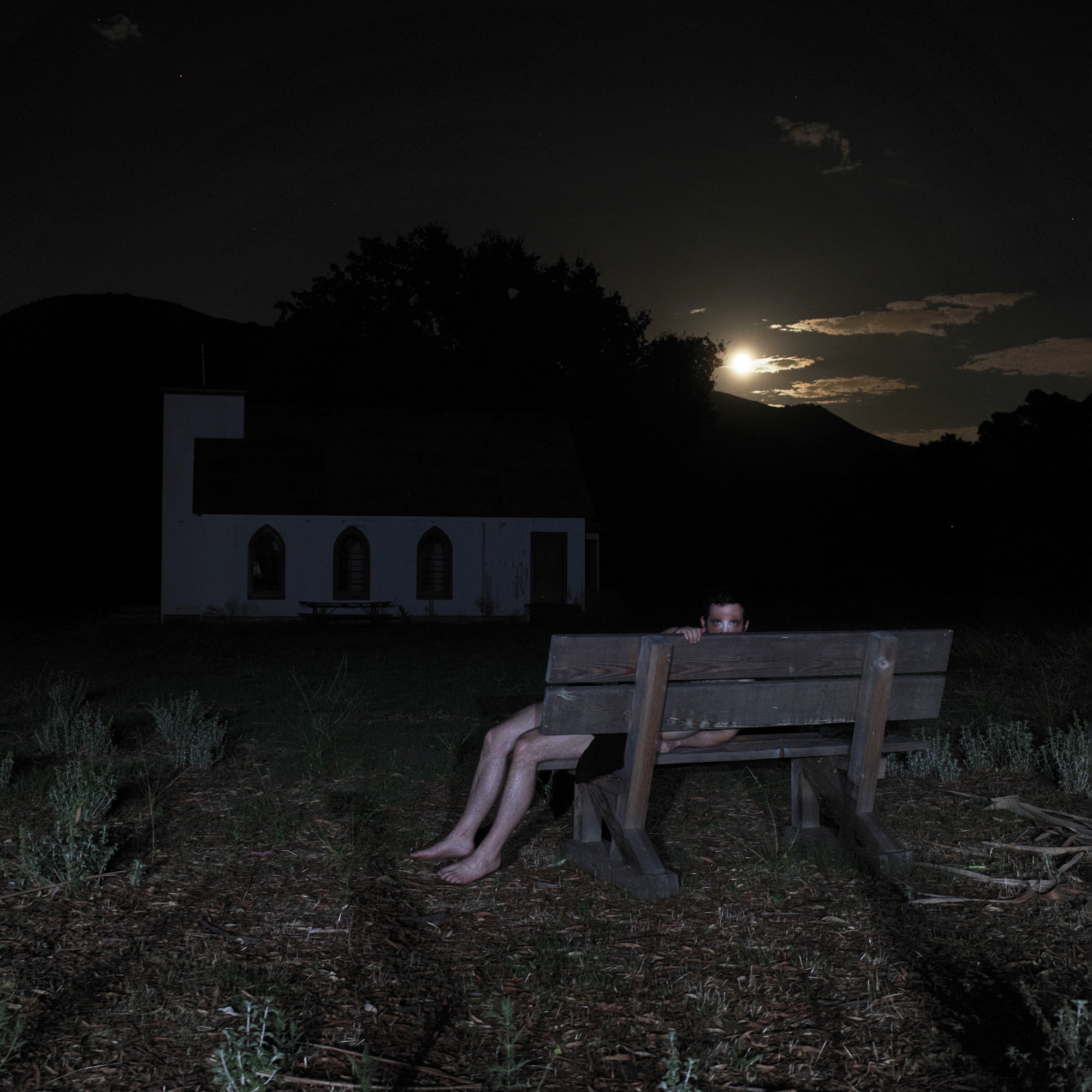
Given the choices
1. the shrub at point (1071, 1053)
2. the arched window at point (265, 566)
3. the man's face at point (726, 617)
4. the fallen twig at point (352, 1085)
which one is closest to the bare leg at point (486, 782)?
the man's face at point (726, 617)

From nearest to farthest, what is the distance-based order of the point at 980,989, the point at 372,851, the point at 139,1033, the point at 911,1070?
the point at 911,1070 → the point at 139,1033 → the point at 980,989 → the point at 372,851

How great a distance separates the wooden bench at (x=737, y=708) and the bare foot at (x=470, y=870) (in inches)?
18.6

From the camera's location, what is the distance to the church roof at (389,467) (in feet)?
90.7

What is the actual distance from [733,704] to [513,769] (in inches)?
44.8

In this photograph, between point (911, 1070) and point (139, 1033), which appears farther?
point (139, 1033)

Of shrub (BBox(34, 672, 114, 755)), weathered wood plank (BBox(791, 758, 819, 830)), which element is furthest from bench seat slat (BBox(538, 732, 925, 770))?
shrub (BBox(34, 672, 114, 755))

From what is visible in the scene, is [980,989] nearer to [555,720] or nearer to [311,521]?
[555,720]

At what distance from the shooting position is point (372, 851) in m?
5.37

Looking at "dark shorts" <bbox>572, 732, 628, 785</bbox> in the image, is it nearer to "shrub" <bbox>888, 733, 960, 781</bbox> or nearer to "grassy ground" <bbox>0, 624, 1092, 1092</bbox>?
"grassy ground" <bbox>0, 624, 1092, 1092</bbox>

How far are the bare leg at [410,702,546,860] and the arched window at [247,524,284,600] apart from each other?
23.2m

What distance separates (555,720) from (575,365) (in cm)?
3883

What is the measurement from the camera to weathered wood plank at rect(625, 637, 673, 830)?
14.8 ft

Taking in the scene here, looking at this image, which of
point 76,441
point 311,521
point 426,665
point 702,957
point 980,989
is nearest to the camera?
point 980,989

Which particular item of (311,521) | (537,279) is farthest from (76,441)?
(311,521)
